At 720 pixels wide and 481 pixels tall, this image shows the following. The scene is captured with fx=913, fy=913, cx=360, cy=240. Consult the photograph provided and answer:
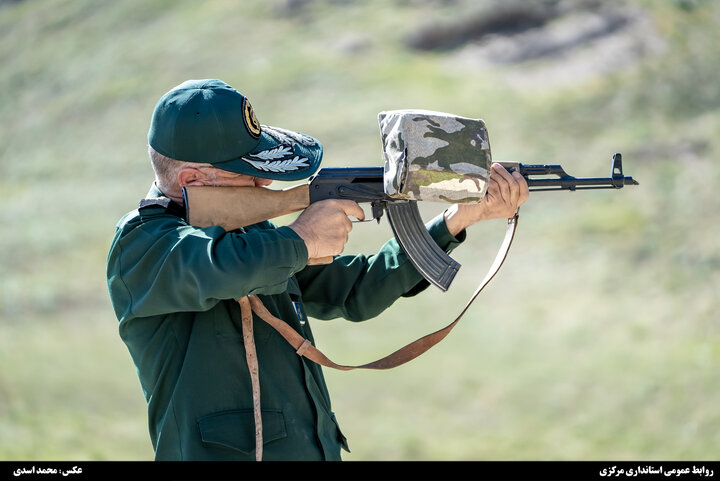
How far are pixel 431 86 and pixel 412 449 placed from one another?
737 centimetres

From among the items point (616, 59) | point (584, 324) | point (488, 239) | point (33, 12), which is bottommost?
point (584, 324)

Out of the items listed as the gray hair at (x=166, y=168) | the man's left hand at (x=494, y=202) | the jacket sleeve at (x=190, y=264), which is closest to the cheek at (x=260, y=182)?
the gray hair at (x=166, y=168)

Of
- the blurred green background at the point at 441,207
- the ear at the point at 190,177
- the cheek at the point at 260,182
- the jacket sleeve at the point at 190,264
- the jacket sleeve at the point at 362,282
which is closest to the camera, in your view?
the jacket sleeve at the point at 190,264

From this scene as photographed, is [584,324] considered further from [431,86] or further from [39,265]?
[39,265]

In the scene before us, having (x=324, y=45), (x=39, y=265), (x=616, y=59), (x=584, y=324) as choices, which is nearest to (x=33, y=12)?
(x=324, y=45)

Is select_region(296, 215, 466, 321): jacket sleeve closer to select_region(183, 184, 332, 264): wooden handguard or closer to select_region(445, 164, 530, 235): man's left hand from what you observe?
select_region(445, 164, 530, 235): man's left hand

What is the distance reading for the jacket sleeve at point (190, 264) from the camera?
10.0ft

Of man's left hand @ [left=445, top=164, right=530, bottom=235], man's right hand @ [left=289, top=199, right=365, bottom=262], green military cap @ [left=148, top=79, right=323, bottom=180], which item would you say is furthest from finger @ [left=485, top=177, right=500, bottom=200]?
green military cap @ [left=148, top=79, right=323, bottom=180]

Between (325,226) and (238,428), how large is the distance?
82cm

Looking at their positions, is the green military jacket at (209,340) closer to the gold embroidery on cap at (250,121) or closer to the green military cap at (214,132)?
the green military cap at (214,132)

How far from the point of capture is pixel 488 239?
11.2 meters

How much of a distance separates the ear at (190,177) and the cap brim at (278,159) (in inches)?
3.7

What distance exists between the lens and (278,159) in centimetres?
346
